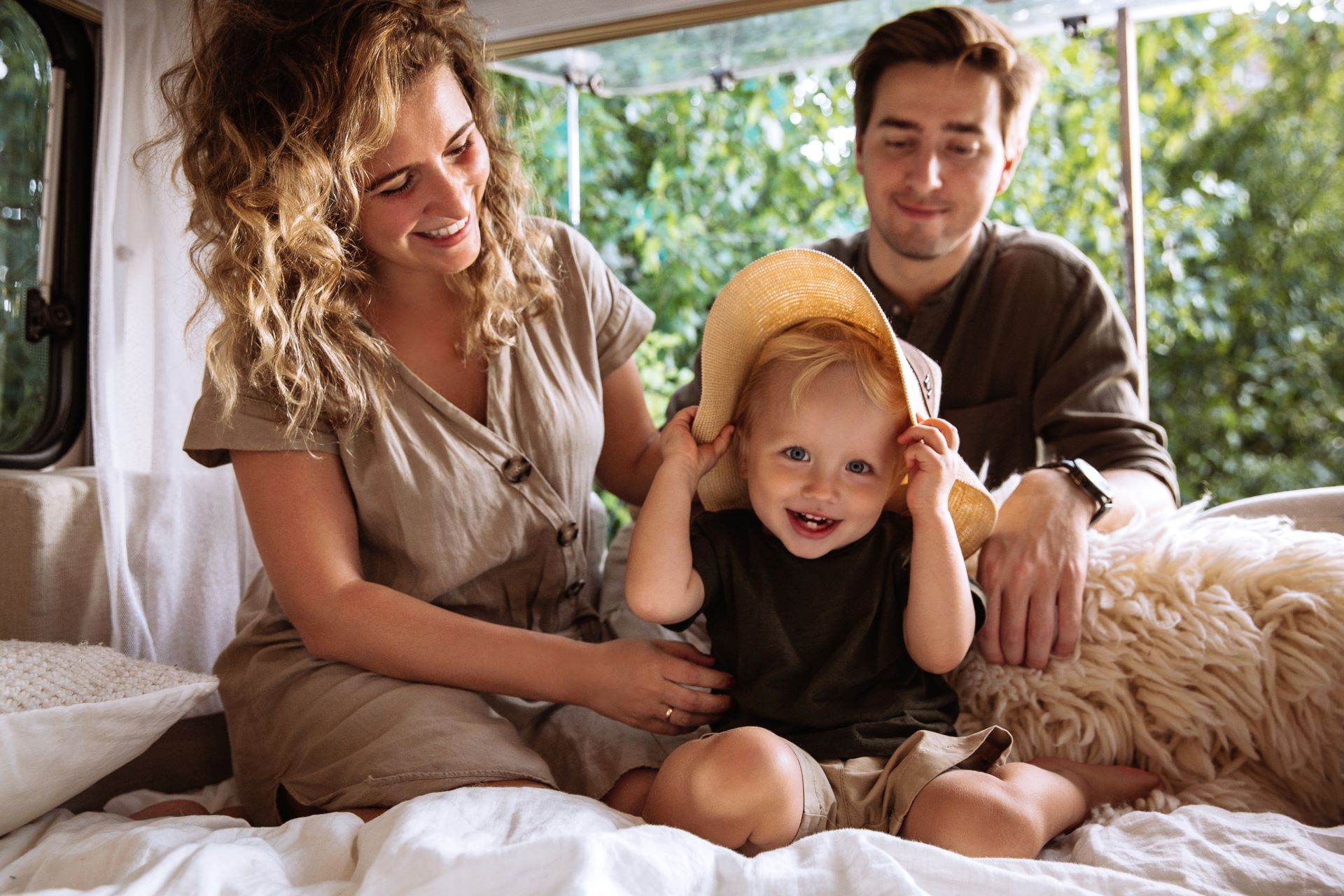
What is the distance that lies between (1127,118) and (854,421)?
1.30 m

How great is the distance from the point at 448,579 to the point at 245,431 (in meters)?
0.33

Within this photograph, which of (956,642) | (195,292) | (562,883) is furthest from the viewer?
(195,292)

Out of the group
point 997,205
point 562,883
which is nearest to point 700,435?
point 562,883

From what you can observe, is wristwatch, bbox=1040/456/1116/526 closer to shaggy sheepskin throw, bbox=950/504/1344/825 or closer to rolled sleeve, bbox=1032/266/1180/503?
shaggy sheepskin throw, bbox=950/504/1344/825

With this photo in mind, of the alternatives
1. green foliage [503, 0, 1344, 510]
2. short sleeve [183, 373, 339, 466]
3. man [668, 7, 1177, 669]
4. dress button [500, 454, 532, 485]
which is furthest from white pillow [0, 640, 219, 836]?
green foliage [503, 0, 1344, 510]

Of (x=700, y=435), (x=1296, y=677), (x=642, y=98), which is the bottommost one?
(x=1296, y=677)

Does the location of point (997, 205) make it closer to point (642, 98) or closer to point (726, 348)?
point (642, 98)

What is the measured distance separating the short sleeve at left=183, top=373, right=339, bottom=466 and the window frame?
0.60m

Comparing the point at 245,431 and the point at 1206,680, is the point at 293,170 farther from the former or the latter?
the point at 1206,680

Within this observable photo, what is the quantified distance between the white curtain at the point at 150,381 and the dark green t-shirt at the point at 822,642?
89 cm

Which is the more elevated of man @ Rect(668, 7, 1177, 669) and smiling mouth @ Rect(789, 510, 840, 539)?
man @ Rect(668, 7, 1177, 669)

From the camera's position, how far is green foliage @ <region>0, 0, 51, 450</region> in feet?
5.98

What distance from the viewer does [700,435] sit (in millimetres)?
1398

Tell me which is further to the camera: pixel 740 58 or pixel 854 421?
pixel 740 58
